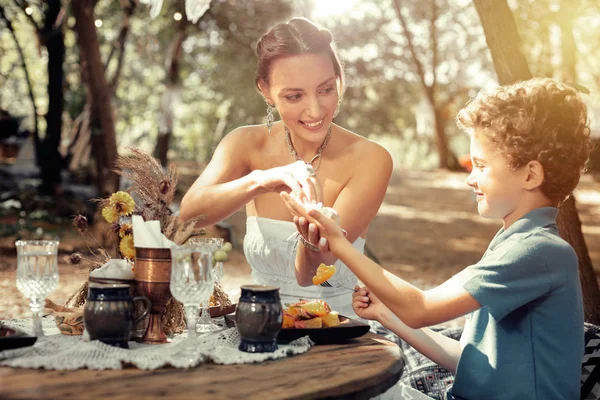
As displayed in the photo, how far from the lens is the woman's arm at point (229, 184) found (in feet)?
8.77

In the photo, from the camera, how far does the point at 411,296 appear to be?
2219 millimetres

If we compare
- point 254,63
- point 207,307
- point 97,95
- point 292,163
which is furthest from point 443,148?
point 207,307

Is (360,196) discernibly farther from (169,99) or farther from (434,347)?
(169,99)

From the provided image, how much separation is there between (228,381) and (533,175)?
1200 millimetres

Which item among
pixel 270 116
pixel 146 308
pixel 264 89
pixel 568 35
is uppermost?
pixel 568 35

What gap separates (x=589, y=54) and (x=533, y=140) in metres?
22.1

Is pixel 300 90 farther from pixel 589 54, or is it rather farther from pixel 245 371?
pixel 589 54

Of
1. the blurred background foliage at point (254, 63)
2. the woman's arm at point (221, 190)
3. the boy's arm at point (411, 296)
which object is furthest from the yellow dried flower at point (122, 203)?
the blurred background foliage at point (254, 63)

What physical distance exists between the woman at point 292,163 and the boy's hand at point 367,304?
30 centimetres

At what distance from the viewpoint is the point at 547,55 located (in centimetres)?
2069

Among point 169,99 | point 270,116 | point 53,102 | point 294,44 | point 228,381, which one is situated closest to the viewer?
point 228,381

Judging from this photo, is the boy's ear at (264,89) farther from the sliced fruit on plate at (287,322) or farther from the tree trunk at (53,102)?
the tree trunk at (53,102)

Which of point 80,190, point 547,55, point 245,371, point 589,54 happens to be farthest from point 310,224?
point 589,54

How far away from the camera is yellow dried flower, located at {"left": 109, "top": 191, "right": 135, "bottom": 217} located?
7.45 ft
